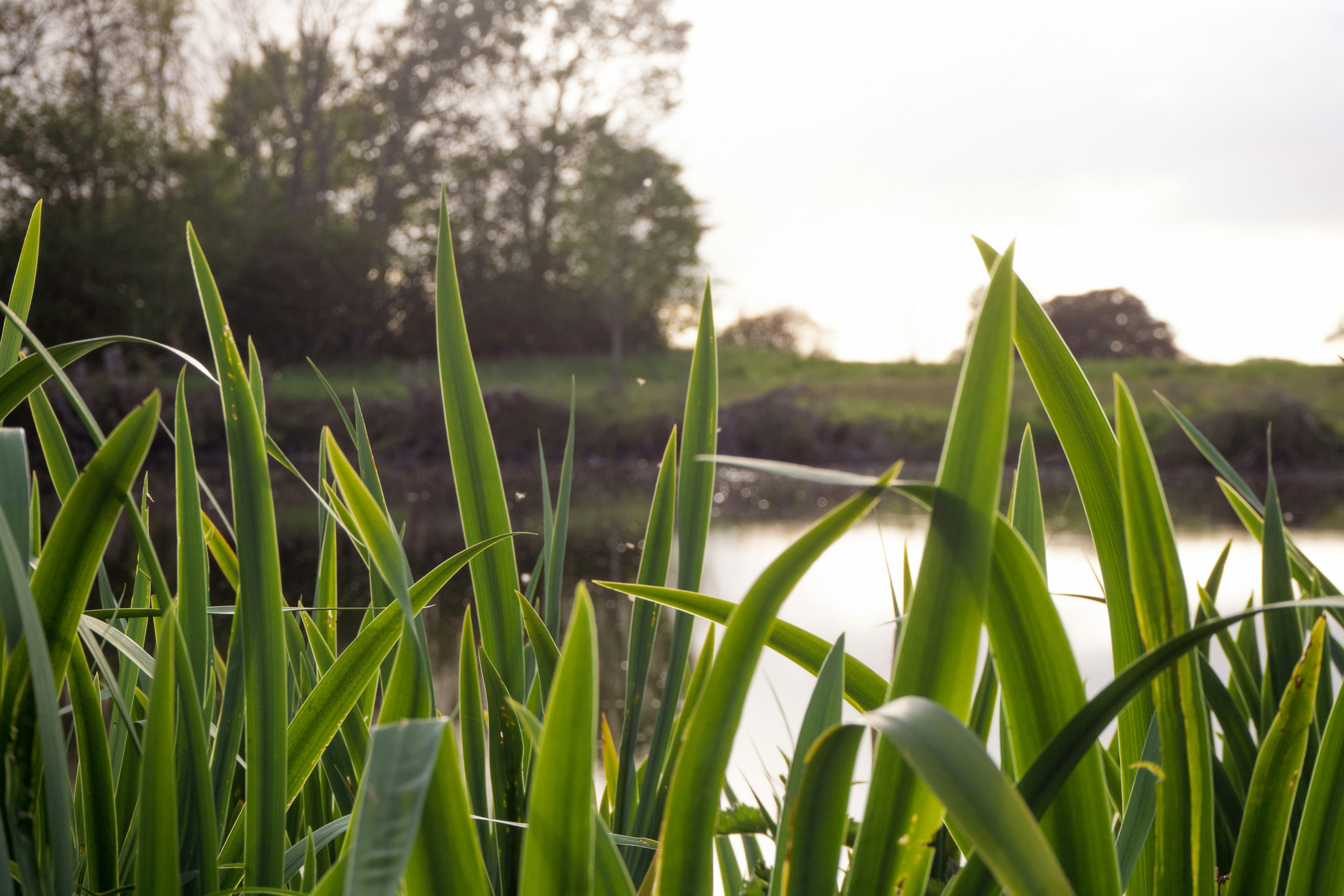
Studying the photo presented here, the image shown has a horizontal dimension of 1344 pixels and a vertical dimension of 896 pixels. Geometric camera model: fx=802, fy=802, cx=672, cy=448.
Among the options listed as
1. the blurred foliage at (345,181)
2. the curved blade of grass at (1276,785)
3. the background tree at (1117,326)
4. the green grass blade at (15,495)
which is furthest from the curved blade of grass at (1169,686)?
the background tree at (1117,326)

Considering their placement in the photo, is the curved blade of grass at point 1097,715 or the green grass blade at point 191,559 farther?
the green grass blade at point 191,559

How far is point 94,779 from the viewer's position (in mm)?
206

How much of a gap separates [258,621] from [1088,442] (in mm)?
209

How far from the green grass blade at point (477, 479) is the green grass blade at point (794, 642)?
0.04 meters

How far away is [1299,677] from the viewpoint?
183 millimetres

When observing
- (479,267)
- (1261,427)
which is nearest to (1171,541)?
(1261,427)

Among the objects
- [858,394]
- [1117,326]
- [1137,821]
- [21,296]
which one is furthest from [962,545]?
[1117,326]

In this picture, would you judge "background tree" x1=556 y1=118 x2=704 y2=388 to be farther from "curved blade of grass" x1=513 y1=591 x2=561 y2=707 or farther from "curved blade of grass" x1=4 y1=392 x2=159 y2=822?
"curved blade of grass" x1=4 y1=392 x2=159 y2=822

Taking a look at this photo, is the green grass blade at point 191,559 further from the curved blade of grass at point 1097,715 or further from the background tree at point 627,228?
the background tree at point 627,228

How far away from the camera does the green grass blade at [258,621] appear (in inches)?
7.2

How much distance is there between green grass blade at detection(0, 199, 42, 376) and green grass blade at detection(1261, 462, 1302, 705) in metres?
0.40

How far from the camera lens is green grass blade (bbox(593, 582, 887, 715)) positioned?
212mm

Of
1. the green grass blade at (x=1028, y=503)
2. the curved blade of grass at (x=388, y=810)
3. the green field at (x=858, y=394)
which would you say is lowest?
the curved blade of grass at (x=388, y=810)

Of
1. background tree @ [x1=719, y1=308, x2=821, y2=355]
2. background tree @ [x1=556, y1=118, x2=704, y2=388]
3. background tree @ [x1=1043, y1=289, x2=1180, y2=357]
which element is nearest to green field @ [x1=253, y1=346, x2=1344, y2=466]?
background tree @ [x1=556, y1=118, x2=704, y2=388]
